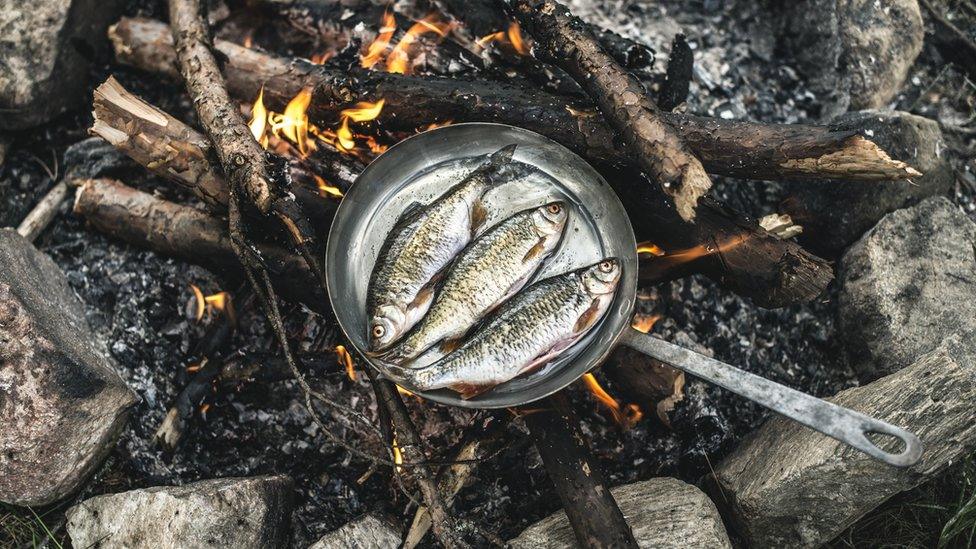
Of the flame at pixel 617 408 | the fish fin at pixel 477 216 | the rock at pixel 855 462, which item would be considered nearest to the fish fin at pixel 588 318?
the flame at pixel 617 408

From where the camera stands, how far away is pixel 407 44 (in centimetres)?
450

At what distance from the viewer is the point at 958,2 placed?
5477 millimetres

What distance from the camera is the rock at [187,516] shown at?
3.41 meters

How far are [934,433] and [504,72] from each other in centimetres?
305

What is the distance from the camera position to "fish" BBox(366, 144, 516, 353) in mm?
3467

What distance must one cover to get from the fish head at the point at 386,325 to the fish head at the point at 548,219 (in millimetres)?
843

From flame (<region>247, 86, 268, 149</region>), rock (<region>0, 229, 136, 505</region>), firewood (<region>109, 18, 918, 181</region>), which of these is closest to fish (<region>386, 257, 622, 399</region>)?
firewood (<region>109, 18, 918, 181</region>)

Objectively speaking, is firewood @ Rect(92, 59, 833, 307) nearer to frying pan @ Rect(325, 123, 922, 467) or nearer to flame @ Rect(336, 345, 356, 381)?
frying pan @ Rect(325, 123, 922, 467)

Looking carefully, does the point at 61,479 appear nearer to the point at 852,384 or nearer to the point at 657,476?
the point at 657,476

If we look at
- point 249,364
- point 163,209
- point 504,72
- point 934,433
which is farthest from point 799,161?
point 163,209

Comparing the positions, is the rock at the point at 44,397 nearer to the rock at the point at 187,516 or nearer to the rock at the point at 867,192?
the rock at the point at 187,516

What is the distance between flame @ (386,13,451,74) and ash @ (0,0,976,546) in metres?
1.65

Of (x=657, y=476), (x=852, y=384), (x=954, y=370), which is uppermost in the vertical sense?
(x=954, y=370)

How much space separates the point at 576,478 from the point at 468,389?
756 mm
